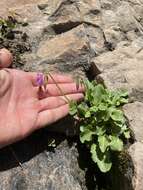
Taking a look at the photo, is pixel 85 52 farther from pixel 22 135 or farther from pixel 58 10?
pixel 22 135

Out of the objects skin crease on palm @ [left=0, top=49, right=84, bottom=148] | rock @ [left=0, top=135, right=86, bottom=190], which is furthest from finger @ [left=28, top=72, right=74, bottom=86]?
rock @ [left=0, top=135, right=86, bottom=190]

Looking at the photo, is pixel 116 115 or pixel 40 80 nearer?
pixel 116 115

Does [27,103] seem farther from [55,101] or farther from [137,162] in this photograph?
[137,162]

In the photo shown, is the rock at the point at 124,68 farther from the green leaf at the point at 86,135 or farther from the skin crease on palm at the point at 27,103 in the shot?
the green leaf at the point at 86,135

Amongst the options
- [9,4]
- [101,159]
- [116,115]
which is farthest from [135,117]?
[9,4]

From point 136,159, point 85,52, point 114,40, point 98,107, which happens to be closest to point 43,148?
point 98,107
